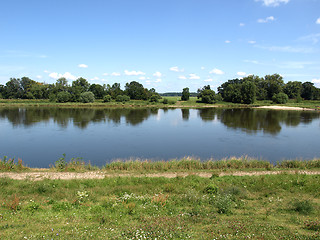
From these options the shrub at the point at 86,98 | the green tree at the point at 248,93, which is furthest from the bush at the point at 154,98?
the green tree at the point at 248,93

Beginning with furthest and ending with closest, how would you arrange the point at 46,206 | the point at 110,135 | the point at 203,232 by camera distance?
1. the point at 110,135
2. the point at 46,206
3. the point at 203,232

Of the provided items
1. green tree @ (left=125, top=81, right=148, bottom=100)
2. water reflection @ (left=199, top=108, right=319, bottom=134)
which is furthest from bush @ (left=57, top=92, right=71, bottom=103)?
water reflection @ (left=199, top=108, right=319, bottom=134)

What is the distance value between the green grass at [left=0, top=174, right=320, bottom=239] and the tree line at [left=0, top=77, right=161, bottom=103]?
81.1m

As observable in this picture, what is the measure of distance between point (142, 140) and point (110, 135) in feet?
18.9

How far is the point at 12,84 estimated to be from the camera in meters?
104

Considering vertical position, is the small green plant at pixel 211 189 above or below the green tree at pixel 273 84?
below

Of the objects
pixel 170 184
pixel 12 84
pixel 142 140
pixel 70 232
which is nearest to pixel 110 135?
pixel 142 140

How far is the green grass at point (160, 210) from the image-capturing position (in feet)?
20.5

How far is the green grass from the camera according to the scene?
6.25 meters

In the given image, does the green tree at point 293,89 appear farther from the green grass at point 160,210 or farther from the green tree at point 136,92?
the green grass at point 160,210

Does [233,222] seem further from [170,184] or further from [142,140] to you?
[142,140]

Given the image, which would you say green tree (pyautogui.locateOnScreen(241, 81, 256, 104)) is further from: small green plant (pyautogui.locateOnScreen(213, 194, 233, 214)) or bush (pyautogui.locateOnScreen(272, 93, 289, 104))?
small green plant (pyautogui.locateOnScreen(213, 194, 233, 214))

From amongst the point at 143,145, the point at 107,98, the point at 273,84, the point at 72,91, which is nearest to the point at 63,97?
the point at 72,91

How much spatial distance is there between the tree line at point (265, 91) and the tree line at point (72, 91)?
99.4ft
